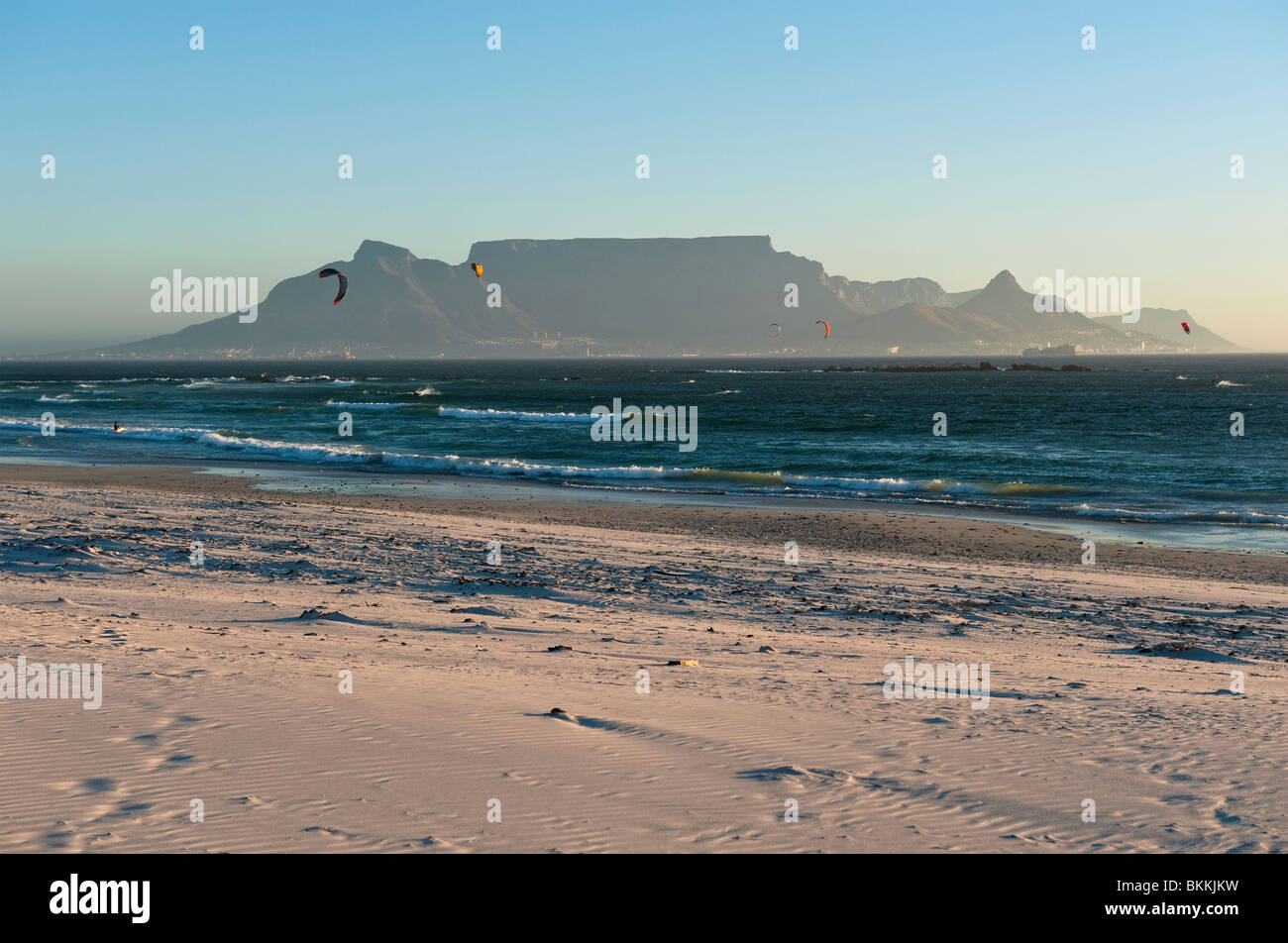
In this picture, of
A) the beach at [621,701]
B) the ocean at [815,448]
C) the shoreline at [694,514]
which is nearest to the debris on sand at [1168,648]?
the beach at [621,701]

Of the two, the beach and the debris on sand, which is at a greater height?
the beach

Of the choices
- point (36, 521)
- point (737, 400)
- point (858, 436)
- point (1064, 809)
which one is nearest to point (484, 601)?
point (1064, 809)

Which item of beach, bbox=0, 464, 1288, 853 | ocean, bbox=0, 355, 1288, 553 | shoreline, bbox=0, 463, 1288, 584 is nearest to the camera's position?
beach, bbox=0, 464, 1288, 853

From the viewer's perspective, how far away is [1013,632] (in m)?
12.0

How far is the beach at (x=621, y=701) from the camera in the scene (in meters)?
5.70

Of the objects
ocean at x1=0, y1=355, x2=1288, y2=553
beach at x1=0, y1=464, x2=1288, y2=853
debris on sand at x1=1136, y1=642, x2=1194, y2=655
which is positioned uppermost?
ocean at x1=0, y1=355, x2=1288, y2=553

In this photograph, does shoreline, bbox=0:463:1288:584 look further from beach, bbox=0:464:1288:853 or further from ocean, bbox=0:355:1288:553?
ocean, bbox=0:355:1288:553

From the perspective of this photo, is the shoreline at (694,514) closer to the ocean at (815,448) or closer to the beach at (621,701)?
the beach at (621,701)

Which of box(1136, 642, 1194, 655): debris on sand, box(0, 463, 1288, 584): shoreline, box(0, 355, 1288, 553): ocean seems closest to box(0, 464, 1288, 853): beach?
box(1136, 642, 1194, 655): debris on sand

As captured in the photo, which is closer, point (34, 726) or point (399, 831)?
point (399, 831)

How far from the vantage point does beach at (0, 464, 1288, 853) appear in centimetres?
570

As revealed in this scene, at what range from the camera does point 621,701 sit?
27.0 ft
